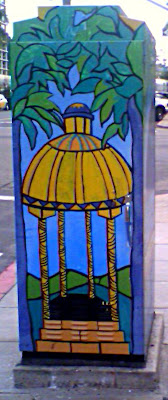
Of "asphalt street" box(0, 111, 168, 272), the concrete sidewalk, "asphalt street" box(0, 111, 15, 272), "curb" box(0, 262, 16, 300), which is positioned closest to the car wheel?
"asphalt street" box(0, 111, 168, 272)

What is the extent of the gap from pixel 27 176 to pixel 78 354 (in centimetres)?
118

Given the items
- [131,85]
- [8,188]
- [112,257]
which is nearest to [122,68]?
[131,85]

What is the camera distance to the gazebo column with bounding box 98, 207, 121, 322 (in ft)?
12.6

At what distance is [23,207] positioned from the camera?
12.9 ft

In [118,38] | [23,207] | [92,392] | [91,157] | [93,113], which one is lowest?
[92,392]

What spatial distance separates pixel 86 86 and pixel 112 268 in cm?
110

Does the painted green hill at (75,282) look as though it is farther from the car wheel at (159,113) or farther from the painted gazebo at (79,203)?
the car wheel at (159,113)

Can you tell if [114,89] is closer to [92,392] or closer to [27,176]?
[27,176]

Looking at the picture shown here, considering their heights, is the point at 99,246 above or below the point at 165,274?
above

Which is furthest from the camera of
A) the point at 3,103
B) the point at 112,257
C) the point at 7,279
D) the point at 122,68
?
the point at 3,103

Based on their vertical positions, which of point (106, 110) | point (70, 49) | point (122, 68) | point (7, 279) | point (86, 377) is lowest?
point (7, 279)

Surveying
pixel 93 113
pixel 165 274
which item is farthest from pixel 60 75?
pixel 165 274

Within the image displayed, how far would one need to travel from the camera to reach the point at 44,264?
13.0ft

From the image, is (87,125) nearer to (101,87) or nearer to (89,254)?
(101,87)
